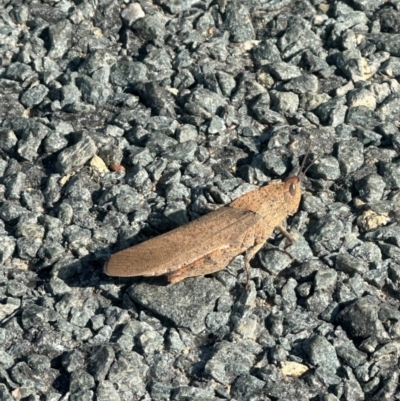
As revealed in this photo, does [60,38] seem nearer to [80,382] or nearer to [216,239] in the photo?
[216,239]

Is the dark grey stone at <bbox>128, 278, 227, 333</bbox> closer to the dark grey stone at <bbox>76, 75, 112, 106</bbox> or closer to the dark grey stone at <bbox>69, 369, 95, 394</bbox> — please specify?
the dark grey stone at <bbox>69, 369, 95, 394</bbox>

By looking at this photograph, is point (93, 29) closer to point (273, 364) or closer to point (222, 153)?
point (222, 153)

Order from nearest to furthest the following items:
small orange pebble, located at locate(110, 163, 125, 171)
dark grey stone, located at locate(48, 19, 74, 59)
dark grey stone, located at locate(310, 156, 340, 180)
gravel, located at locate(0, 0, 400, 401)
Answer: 1. gravel, located at locate(0, 0, 400, 401)
2. dark grey stone, located at locate(310, 156, 340, 180)
3. small orange pebble, located at locate(110, 163, 125, 171)
4. dark grey stone, located at locate(48, 19, 74, 59)

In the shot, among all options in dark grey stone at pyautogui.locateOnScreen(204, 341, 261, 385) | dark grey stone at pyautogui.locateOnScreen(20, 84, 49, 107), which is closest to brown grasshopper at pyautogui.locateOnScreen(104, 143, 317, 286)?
dark grey stone at pyautogui.locateOnScreen(204, 341, 261, 385)

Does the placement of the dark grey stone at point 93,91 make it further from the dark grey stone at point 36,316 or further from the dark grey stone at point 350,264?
the dark grey stone at point 350,264

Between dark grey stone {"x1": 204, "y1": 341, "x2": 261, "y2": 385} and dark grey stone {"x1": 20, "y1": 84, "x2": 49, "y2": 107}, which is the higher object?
dark grey stone {"x1": 20, "y1": 84, "x2": 49, "y2": 107}

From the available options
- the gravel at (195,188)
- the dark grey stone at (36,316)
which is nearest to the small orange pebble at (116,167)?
the gravel at (195,188)

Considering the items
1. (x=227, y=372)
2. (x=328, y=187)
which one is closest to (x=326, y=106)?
(x=328, y=187)

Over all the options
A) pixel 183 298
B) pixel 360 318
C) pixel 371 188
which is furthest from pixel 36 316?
pixel 371 188
